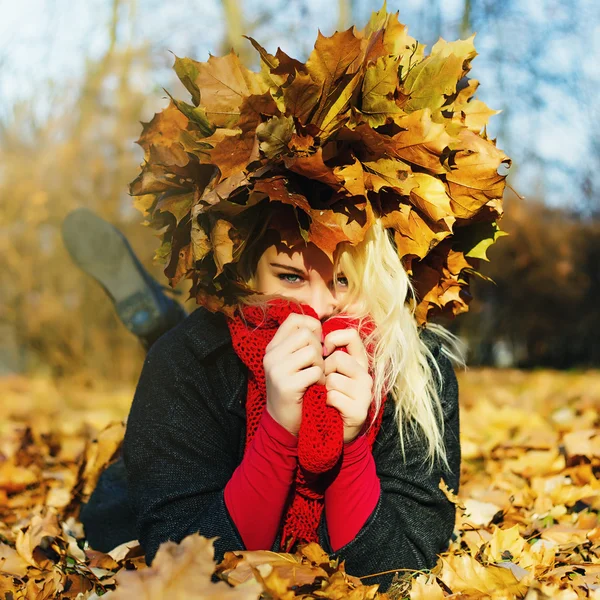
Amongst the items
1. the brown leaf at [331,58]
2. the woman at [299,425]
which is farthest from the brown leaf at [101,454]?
the brown leaf at [331,58]

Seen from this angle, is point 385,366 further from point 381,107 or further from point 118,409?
point 118,409

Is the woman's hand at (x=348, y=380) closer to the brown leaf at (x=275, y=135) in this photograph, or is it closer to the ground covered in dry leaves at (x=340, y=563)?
the ground covered in dry leaves at (x=340, y=563)

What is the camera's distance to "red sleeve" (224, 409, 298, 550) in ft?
5.82

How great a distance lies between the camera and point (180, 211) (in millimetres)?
1879

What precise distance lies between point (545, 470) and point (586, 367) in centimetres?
939

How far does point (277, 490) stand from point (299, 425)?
0.18 meters

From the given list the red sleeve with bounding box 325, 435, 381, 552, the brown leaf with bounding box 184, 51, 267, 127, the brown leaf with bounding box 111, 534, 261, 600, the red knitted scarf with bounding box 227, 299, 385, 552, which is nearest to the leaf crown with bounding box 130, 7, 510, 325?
the brown leaf with bounding box 184, 51, 267, 127

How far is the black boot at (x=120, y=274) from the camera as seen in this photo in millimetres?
3064

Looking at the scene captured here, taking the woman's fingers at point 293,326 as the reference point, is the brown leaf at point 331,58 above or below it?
above

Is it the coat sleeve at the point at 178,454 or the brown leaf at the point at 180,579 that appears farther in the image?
the coat sleeve at the point at 178,454

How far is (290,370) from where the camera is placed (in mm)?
1710

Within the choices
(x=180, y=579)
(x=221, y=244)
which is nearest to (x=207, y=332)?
(x=221, y=244)

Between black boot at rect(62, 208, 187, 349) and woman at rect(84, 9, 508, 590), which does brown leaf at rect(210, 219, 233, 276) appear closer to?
woman at rect(84, 9, 508, 590)

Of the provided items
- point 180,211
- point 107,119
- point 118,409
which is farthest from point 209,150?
point 107,119
